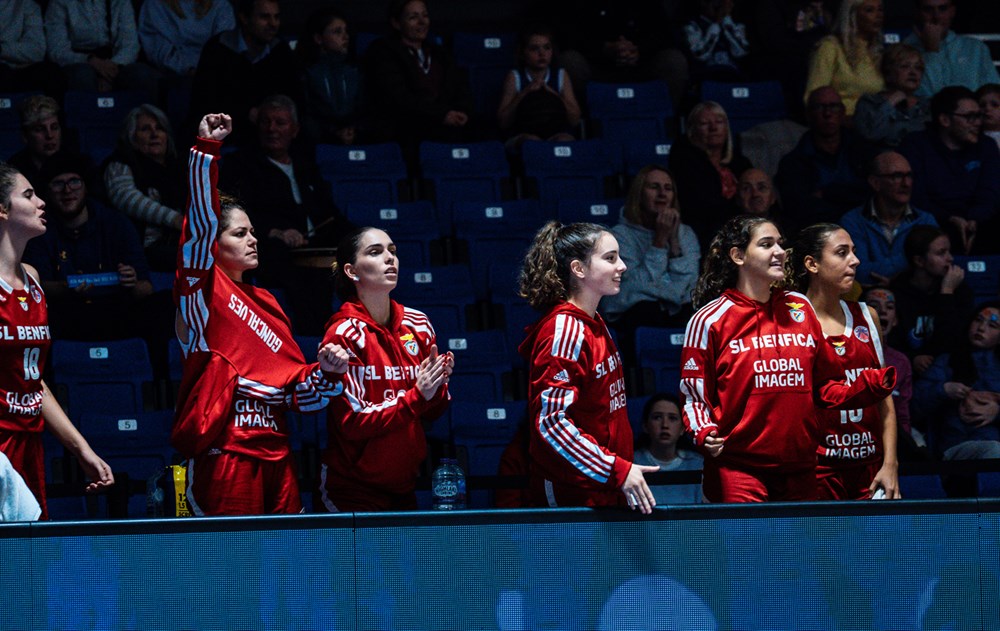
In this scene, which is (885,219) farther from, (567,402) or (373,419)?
(373,419)

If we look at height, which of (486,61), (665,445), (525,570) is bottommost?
(525,570)

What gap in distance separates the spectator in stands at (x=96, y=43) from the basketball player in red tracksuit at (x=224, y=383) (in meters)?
4.94

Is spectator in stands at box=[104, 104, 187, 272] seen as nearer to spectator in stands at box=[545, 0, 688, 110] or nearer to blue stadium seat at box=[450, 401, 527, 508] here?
blue stadium seat at box=[450, 401, 527, 508]

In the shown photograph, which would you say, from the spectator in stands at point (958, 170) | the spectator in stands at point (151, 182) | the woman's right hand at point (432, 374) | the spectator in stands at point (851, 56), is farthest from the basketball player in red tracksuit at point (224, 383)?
the spectator in stands at point (851, 56)

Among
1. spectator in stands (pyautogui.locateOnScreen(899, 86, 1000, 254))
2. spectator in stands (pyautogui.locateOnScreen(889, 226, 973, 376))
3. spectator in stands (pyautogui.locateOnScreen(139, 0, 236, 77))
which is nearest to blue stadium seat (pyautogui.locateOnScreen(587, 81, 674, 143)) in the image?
spectator in stands (pyautogui.locateOnScreen(899, 86, 1000, 254))

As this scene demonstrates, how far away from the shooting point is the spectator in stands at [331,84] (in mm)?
9398

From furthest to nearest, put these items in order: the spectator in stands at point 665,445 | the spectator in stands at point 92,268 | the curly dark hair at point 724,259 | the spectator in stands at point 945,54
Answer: the spectator in stands at point 945,54, the spectator in stands at point 92,268, the spectator in stands at point 665,445, the curly dark hair at point 724,259

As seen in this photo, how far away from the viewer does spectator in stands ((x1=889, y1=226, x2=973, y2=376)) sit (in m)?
7.80

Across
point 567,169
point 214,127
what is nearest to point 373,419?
point 214,127

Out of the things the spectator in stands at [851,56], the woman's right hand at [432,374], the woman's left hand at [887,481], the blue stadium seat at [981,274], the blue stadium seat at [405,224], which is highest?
the spectator in stands at [851,56]

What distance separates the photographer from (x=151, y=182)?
8180 mm

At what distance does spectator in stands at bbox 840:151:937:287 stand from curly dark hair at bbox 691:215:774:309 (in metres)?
3.14

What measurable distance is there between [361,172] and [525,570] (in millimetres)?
5334

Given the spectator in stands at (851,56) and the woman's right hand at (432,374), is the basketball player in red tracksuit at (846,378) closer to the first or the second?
the woman's right hand at (432,374)
